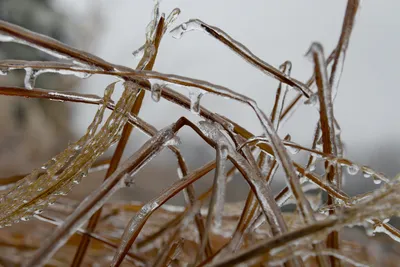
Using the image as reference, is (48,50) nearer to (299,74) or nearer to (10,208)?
(10,208)

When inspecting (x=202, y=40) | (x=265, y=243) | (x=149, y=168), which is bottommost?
→ (x=265, y=243)

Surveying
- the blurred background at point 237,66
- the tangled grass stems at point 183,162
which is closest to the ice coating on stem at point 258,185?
the tangled grass stems at point 183,162

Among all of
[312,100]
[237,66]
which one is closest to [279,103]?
[312,100]

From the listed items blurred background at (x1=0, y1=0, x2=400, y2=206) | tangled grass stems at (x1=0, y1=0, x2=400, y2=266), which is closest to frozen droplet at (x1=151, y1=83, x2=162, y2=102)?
tangled grass stems at (x1=0, y1=0, x2=400, y2=266)

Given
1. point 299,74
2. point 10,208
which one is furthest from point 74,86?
point 10,208

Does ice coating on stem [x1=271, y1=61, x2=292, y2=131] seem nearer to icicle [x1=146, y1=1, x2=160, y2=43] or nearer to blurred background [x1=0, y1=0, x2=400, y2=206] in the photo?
icicle [x1=146, y1=1, x2=160, y2=43]

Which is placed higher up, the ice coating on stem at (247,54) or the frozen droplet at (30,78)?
the ice coating on stem at (247,54)

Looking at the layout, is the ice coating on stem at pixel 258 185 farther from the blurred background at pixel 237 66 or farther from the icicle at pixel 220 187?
the blurred background at pixel 237 66
